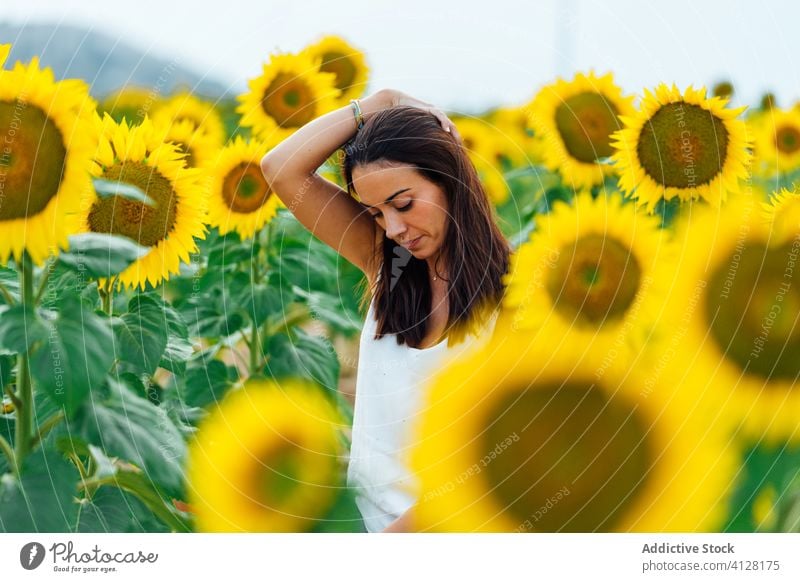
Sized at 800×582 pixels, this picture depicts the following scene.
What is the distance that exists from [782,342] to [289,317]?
507 mm

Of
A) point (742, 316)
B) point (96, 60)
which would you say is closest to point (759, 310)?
point (742, 316)

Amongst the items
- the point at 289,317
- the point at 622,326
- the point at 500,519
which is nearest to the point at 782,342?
the point at 622,326

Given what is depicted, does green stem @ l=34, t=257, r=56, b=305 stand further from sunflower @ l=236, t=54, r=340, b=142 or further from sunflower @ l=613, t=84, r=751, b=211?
sunflower @ l=613, t=84, r=751, b=211

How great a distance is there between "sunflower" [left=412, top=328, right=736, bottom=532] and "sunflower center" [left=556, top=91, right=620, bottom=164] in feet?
0.70

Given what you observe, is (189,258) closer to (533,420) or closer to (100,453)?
(100,453)

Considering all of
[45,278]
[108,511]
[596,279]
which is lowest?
[108,511]

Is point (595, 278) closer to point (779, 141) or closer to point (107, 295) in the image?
point (779, 141)

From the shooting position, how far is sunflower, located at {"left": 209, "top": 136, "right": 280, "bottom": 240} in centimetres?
96

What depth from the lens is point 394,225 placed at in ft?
2.79

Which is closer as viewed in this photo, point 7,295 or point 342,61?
point 7,295

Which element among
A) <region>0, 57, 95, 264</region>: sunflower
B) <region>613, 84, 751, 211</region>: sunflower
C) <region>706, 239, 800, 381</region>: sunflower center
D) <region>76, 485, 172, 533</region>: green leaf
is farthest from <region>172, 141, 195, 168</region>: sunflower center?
<region>706, 239, 800, 381</region>: sunflower center

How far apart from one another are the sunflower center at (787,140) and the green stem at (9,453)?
0.83 metres

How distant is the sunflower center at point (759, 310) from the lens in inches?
35.5

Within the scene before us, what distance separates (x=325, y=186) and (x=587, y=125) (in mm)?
281
